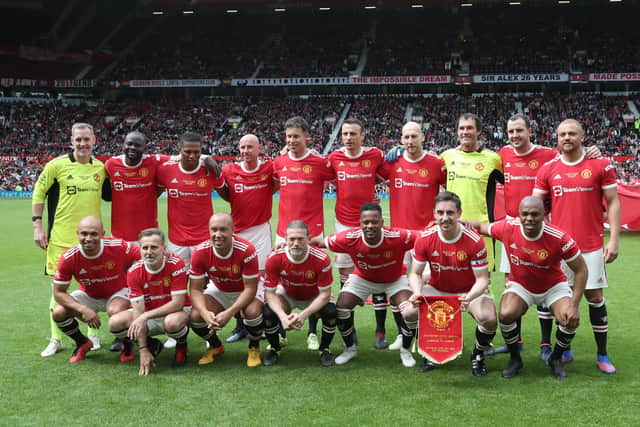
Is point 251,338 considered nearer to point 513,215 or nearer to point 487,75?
point 513,215

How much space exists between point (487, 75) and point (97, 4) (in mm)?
26527

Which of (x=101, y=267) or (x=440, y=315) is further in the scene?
(x=101, y=267)

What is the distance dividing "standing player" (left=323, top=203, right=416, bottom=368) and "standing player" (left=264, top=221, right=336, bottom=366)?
0.13m

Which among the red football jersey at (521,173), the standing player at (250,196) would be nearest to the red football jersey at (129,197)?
the standing player at (250,196)

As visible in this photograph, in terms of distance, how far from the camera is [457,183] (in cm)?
564

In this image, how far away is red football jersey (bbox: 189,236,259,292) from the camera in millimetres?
5023

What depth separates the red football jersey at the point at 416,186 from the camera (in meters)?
5.71

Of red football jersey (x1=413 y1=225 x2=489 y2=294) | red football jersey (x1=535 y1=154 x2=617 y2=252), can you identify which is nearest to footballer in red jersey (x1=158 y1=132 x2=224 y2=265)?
red football jersey (x1=413 y1=225 x2=489 y2=294)

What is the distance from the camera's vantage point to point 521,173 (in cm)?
549

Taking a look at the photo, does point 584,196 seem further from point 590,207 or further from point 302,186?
Answer: point 302,186

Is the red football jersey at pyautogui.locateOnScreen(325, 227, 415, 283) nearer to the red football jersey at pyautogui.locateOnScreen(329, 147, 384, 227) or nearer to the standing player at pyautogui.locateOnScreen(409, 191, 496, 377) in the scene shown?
the standing player at pyautogui.locateOnScreen(409, 191, 496, 377)

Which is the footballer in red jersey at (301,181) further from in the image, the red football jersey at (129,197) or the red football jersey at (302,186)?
the red football jersey at (129,197)

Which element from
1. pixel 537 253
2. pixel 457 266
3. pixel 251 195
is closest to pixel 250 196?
pixel 251 195

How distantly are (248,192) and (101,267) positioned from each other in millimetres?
1606
